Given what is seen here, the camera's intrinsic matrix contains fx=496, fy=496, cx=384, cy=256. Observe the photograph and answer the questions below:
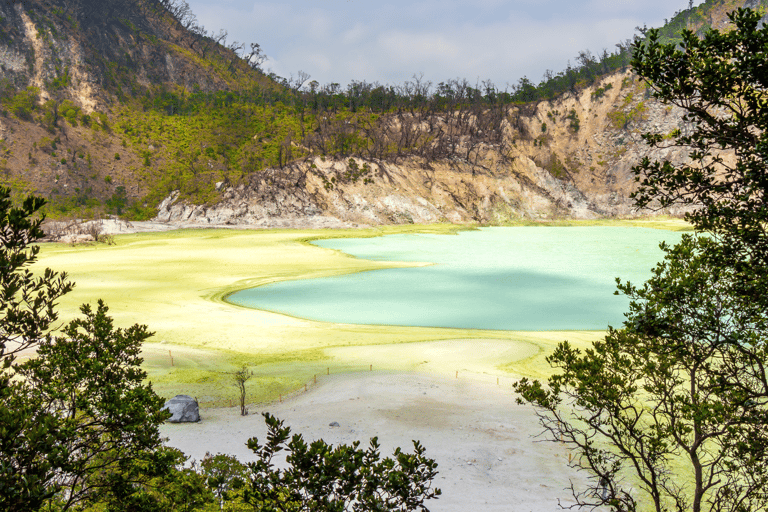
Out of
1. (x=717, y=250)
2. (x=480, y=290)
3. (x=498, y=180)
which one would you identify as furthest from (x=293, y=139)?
(x=717, y=250)

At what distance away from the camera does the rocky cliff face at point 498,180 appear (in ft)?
334

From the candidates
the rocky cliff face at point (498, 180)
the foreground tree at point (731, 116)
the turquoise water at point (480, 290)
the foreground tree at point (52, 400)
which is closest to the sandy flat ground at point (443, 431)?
the foreground tree at point (52, 400)

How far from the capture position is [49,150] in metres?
105

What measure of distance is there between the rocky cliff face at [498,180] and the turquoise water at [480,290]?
39423 mm

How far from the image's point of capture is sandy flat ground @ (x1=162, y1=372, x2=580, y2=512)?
1295cm

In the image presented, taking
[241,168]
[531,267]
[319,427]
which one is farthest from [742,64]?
[241,168]

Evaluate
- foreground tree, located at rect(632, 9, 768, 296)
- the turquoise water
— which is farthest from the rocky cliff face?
foreground tree, located at rect(632, 9, 768, 296)

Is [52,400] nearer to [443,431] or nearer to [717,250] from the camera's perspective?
[717,250]

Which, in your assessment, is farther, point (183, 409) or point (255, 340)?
point (255, 340)

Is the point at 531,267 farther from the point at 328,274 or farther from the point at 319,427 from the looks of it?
the point at 319,427

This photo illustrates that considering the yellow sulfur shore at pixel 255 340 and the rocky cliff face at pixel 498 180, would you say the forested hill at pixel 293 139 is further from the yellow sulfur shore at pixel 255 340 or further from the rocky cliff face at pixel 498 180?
the yellow sulfur shore at pixel 255 340

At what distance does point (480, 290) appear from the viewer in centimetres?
4062

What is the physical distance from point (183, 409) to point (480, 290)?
28211mm

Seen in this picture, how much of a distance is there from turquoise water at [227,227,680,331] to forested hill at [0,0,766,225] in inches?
1747
